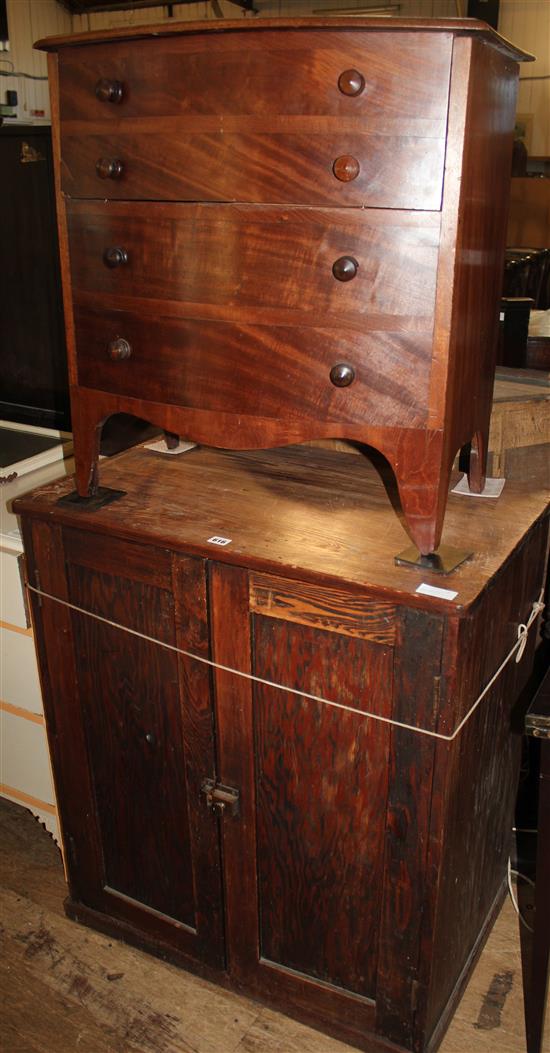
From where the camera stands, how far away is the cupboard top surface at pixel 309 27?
1.17 meters

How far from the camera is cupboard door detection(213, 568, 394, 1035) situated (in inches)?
57.7

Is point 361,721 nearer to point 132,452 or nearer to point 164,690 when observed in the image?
point 164,690

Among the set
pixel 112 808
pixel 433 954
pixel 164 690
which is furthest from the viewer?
pixel 112 808

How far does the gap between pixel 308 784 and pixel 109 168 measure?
1.06 m

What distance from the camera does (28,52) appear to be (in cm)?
706

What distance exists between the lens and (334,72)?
4.09 ft

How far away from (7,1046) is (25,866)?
1.65 ft

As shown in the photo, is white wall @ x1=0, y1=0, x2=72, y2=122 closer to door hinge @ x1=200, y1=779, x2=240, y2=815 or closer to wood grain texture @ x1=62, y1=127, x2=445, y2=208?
wood grain texture @ x1=62, y1=127, x2=445, y2=208

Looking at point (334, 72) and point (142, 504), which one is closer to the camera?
point (334, 72)

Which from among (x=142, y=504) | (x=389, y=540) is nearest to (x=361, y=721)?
(x=389, y=540)

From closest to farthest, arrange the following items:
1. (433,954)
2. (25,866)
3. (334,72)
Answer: (334,72) → (433,954) → (25,866)

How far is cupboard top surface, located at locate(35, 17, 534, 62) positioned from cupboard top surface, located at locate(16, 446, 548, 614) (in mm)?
730

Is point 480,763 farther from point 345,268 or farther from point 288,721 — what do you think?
point 345,268

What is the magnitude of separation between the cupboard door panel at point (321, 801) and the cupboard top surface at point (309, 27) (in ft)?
2.82
